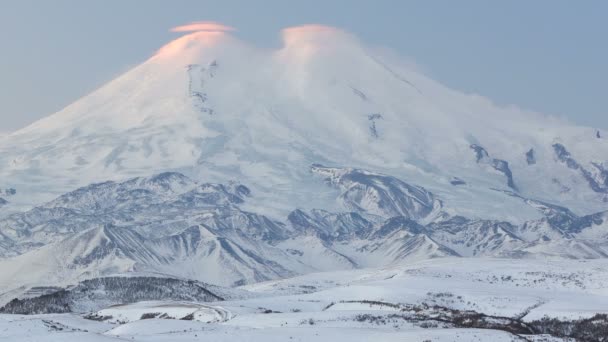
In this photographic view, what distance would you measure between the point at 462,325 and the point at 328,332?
94.1ft

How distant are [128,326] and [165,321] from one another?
436 cm

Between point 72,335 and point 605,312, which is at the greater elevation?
point 72,335

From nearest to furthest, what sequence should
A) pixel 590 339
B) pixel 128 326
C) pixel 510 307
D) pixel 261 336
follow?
pixel 261 336 < pixel 128 326 < pixel 590 339 < pixel 510 307

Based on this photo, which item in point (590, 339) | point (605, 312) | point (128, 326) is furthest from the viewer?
point (605, 312)

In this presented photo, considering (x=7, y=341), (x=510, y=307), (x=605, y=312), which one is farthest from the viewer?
(x=510, y=307)

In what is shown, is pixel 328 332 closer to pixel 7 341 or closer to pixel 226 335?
pixel 226 335

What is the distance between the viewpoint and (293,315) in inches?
5812

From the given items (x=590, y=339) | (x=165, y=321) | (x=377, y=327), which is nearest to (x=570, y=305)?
(x=590, y=339)

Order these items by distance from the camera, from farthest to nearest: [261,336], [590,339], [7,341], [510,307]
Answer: [510,307], [590,339], [261,336], [7,341]

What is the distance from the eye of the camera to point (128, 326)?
5059 inches

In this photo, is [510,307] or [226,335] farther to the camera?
[510,307]

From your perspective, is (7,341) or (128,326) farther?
(128,326)

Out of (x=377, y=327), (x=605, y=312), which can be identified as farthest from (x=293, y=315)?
(x=605, y=312)

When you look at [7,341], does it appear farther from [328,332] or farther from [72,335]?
[328,332]
